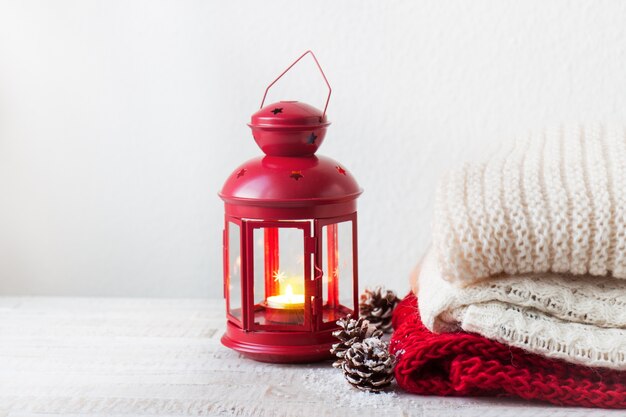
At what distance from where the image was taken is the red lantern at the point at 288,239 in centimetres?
84

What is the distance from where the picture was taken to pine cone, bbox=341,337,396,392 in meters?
0.76

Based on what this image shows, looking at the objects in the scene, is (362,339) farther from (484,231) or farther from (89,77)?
(89,77)

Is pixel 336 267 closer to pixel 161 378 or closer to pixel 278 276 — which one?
pixel 278 276

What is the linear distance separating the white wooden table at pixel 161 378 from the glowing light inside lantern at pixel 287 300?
68mm

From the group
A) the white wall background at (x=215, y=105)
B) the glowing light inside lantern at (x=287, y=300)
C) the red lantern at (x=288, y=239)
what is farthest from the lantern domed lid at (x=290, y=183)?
the white wall background at (x=215, y=105)


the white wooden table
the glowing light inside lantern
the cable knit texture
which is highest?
the cable knit texture

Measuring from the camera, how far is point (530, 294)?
28.0 inches

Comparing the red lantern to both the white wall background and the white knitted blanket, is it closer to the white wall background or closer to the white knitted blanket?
the white knitted blanket

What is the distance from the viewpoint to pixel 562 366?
72 centimetres

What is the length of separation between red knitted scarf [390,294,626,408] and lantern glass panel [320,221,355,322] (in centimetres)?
16

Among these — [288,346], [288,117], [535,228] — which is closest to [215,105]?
[288,117]

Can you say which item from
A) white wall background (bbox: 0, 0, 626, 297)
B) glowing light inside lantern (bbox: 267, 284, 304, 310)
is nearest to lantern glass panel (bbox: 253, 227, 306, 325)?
glowing light inside lantern (bbox: 267, 284, 304, 310)

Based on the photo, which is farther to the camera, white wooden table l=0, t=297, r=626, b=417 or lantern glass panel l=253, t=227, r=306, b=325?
lantern glass panel l=253, t=227, r=306, b=325

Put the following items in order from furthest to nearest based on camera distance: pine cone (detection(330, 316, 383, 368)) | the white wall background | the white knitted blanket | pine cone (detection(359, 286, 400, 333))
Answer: the white wall background → pine cone (detection(359, 286, 400, 333)) → pine cone (detection(330, 316, 383, 368)) → the white knitted blanket
